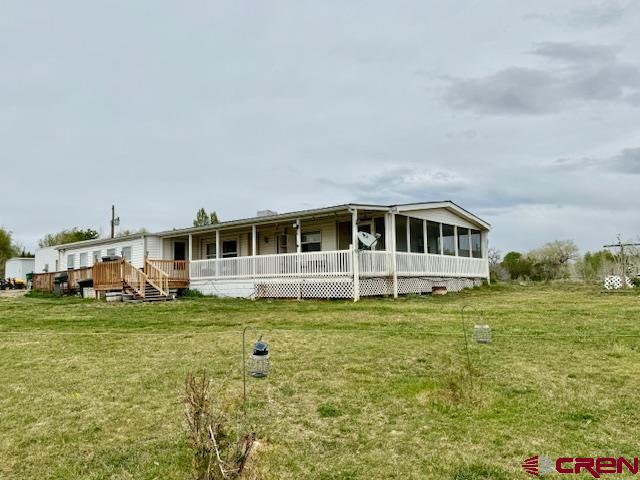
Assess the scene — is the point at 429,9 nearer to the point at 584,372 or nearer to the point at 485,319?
the point at 485,319

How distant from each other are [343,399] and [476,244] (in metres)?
20.4

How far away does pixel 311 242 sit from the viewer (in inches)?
770

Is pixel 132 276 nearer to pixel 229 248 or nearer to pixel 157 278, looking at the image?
pixel 157 278

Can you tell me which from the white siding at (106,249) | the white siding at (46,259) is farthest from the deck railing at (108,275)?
the white siding at (46,259)

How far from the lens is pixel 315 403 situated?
4.80m

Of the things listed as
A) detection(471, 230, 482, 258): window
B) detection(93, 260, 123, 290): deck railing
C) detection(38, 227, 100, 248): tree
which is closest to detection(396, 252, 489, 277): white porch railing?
detection(471, 230, 482, 258): window

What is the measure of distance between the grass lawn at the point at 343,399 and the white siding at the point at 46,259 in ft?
78.6

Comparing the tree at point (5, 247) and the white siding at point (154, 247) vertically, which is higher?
the tree at point (5, 247)

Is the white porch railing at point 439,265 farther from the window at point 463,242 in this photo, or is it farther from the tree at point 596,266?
the tree at point 596,266

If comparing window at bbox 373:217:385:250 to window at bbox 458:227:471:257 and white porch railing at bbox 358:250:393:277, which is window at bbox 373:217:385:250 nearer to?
white porch railing at bbox 358:250:393:277

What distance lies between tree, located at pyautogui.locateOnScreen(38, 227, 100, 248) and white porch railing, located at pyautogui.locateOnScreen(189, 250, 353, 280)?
87.6 ft

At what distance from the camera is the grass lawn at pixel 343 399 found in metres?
3.55

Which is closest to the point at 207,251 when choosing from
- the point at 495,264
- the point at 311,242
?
the point at 311,242

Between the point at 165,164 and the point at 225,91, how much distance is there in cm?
723
